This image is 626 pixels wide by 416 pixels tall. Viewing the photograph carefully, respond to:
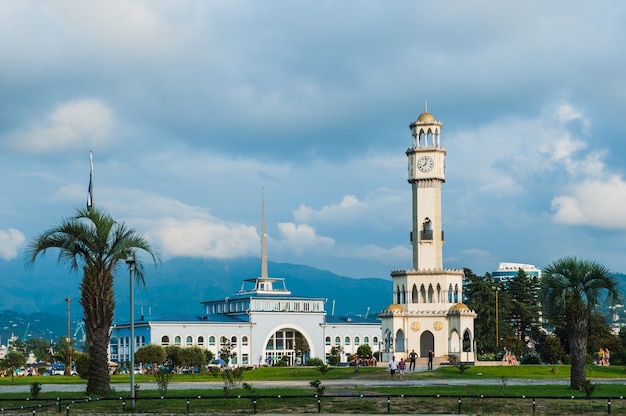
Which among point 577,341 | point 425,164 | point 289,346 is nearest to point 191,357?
point 425,164

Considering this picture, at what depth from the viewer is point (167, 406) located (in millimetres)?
35969

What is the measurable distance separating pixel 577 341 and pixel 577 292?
2225mm

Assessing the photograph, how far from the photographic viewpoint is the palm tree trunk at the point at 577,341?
4528 cm

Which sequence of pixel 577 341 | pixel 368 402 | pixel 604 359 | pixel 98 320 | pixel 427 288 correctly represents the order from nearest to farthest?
pixel 368 402
pixel 98 320
pixel 577 341
pixel 604 359
pixel 427 288

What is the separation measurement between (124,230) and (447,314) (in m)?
55.0

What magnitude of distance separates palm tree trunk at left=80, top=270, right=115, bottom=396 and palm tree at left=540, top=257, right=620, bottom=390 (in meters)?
20.1

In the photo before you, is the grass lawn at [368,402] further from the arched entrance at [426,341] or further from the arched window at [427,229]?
the arched window at [427,229]

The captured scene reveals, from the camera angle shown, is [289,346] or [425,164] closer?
[425,164]

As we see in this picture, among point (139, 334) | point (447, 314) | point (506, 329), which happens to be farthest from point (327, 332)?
point (447, 314)

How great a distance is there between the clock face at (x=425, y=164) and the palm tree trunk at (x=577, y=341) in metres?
47.8

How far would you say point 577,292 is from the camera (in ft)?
152

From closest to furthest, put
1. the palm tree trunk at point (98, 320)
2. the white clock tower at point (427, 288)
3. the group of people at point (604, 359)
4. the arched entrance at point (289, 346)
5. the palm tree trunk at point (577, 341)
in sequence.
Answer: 1. the palm tree trunk at point (98, 320)
2. the palm tree trunk at point (577, 341)
3. the group of people at point (604, 359)
4. the white clock tower at point (427, 288)
5. the arched entrance at point (289, 346)

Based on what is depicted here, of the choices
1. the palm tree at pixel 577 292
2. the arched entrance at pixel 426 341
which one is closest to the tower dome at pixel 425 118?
the arched entrance at pixel 426 341

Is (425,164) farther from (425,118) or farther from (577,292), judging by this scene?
(577,292)
